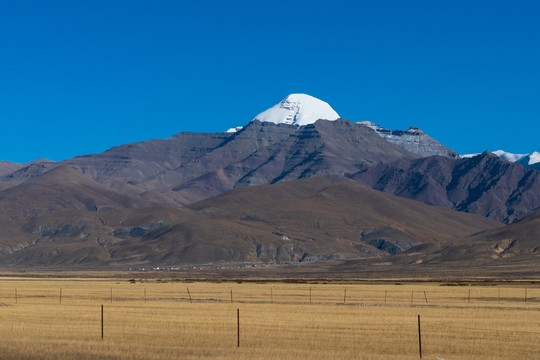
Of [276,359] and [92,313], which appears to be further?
[92,313]

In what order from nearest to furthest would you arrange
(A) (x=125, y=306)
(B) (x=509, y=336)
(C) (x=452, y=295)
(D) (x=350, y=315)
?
(B) (x=509, y=336) < (D) (x=350, y=315) < (A) (x=125, y=306) < (C) (x=452, y=295)

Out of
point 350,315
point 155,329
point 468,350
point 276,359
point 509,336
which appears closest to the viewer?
point 276,359

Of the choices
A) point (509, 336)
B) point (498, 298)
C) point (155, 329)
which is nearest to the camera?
point (509, 336)

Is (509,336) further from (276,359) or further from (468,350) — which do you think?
(276,359)

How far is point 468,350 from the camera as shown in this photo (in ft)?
123

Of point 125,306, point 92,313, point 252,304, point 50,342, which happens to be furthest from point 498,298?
point 50,342

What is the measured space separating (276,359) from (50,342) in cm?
1226

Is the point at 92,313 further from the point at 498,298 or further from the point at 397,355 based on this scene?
the point at 498,298

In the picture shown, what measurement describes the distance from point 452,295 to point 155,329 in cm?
4980

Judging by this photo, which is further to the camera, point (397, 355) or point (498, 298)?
point (498, 298)

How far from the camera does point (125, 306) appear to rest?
66.9m

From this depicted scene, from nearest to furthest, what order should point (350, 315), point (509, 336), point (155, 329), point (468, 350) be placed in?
point (468, 350), point (509, 336), point (155, 329), point (350, 315)

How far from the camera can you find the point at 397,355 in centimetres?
3578

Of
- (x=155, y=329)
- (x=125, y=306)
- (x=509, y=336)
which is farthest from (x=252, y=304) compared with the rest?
(x=509, y=336)
